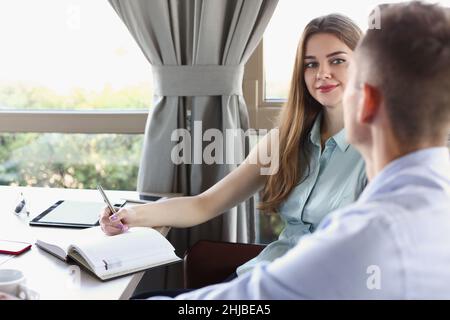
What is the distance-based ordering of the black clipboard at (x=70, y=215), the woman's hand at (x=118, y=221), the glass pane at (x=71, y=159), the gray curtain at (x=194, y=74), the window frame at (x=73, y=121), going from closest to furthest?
the woman's hand at (x=118, y=221) → the black clipboard at (x=70, y=215) → the gray curtain at (x=194, y=74) → the window frame at (x=73, y=121) → the glass pane at (x=71, y=159)

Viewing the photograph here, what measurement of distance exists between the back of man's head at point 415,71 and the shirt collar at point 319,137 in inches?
27.7

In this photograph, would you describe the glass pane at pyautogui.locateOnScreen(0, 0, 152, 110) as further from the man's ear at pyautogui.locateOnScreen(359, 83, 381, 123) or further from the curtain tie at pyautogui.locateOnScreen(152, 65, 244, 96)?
the man's ear at pyautogui.locateOnScreen(359, 83, 381, 123)

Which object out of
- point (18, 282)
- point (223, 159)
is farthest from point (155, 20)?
point (18, 282)

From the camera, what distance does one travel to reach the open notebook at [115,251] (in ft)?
3.87

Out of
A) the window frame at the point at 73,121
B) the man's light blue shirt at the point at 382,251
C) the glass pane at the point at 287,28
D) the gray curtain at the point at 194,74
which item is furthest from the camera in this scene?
the window frame at the point at 73,121

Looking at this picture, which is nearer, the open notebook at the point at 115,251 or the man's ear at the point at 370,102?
the man's ear at the point at 370,102

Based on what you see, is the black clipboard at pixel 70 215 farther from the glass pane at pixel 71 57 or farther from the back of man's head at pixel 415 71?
the back of man's head at pixel 415 71

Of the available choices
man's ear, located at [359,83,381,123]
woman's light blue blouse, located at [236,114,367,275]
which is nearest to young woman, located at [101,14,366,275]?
woman's light blue blouse, located at [236,114,367,275]

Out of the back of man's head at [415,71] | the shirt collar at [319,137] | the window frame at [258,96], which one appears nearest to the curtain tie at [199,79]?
the window frame at [258,96]

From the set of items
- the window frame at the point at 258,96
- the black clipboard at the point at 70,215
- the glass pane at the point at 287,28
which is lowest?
the black clipboard at the point at 70,215

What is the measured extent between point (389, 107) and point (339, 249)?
242 millimetres

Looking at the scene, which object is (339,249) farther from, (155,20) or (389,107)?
(155,20)

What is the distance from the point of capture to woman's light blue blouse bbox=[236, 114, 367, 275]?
1455 millimetres

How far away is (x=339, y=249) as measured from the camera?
674mm
